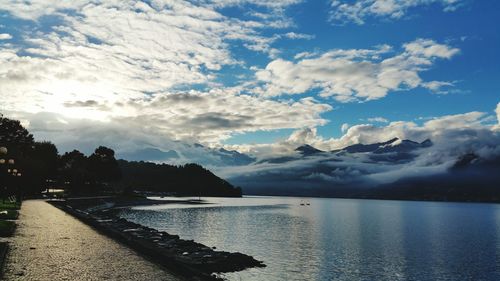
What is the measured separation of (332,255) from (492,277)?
19.1 metres

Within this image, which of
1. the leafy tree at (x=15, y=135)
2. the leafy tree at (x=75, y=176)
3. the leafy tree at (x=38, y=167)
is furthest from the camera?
the leafy tree at (x=75, y=176)

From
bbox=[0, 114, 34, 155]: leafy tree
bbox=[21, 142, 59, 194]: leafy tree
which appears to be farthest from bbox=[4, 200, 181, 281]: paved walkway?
bbox=[0, 114, 34, 155]: leafy tree

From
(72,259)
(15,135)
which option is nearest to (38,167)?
(15,135)

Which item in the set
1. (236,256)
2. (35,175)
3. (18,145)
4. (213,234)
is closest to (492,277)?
(236,256)

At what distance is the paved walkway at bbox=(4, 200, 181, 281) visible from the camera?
26531 millimetres

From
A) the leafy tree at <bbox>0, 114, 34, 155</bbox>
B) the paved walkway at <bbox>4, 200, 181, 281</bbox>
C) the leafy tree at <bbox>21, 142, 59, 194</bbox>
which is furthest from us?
the leafy tree at <bbox>0, 114, 34, 155</bbox>

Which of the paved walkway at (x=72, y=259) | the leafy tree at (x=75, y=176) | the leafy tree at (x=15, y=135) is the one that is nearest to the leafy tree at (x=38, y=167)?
the leafy tree at (x=15, y=135)

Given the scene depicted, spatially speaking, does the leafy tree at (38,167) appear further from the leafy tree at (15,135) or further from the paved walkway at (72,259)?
the paved walkway at (72,259)

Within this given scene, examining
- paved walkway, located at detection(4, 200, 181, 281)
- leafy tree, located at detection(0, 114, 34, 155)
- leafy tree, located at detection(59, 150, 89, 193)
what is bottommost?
paved walkway, located at detection(4, 200, 181, 281)

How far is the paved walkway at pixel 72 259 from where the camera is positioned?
1045 inches

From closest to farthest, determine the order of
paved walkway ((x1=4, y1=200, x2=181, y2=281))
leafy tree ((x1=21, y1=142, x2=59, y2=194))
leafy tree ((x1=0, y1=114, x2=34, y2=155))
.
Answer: paved walkway ((x1=4, y1=200, x2=181, y2=281)), leafy tree ((x1=21, y1=142, x2=59, y2=194)), leafy tree ((x1=0, y1=114, x2=34, y2=155))

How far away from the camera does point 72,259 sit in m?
31.6

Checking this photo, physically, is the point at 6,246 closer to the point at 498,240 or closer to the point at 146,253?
the point at 146,253

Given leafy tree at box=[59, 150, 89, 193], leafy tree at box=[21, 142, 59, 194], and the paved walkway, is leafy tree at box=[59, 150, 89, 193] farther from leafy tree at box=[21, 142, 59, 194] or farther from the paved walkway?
the paved walkway
